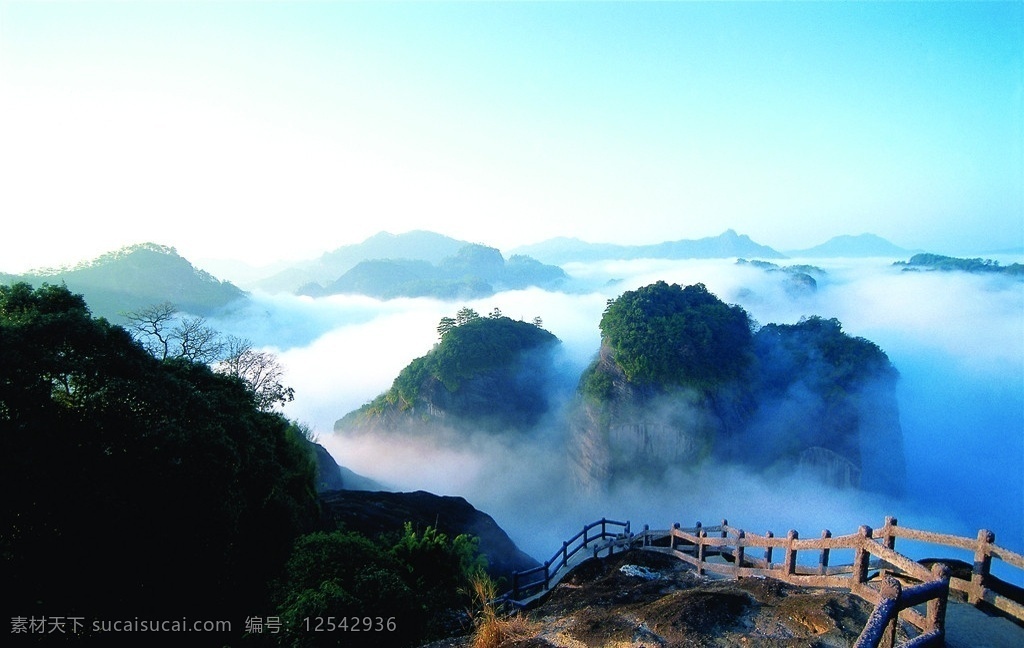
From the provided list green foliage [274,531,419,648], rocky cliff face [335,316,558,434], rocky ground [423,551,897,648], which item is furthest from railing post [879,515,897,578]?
rocky cliff face [335,316,558,434]

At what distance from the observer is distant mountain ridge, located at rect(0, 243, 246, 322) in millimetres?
99562

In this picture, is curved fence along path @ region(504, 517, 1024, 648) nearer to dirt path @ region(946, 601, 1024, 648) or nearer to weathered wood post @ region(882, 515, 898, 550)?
weathered wood post @ region(882, 515, 898, 550)

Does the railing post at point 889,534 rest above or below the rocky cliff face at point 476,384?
above

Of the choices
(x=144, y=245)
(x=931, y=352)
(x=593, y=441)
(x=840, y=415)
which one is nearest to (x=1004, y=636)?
(x=593, y=441)

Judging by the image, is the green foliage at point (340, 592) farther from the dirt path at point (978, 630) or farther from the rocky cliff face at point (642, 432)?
the rocky cliff face at point (642, 432)

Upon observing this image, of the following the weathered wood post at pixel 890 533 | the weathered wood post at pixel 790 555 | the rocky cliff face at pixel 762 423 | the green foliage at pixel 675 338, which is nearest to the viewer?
the weathered wood post at pixel 890 533

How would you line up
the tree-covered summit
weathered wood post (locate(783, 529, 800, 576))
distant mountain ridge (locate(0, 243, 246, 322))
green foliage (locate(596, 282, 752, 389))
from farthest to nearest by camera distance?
distant mountain ridge (locate(0, 243, 246, 322)) → the tree-covered summit → green foliage (locate(596, 282, 752, 389)) → weathered wood post (locate(783, 529, 800, 576))

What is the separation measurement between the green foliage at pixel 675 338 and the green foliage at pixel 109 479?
119ft

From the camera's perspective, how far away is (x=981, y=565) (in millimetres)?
6996

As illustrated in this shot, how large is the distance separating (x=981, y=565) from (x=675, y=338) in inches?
1456

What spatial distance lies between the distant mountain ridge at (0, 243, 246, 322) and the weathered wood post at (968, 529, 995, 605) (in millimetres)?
118525

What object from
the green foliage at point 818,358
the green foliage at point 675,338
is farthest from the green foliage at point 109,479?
the green foliage at point 818,358

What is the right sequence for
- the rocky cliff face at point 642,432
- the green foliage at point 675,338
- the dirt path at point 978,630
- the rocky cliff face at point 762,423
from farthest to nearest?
the green foliage at point 675,338
the rocky cliff face at point 762,423
the rocky cliff face at point 642,432
the dirt path at point 978,630

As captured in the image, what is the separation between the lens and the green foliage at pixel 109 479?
7.57m
